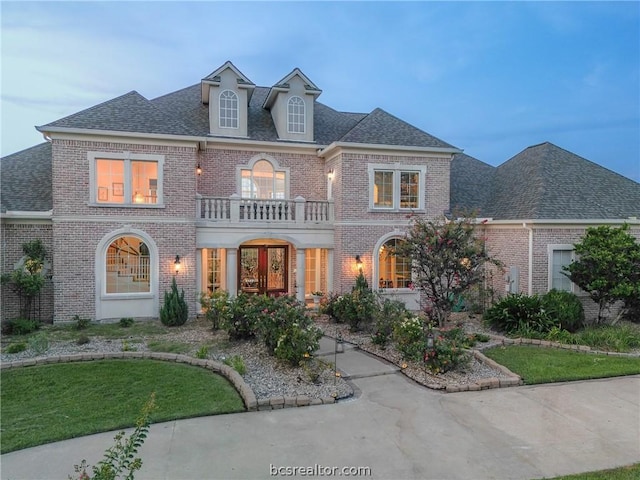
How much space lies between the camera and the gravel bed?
7.04 meters

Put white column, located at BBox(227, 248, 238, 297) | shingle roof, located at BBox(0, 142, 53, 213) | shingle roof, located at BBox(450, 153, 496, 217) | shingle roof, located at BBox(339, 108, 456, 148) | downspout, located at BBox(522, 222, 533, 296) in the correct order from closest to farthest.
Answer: shingle roof, located at BBox(0, 142, 53, 213) < downspout, located at BBox(522, 222, 533, 296) < white column, located at BBox(227, 248, 238, 297) < shingle roof, located at BBox(339, 108, 456, 148) < shingle roof, located at BBox(450, 153, 496, 217)

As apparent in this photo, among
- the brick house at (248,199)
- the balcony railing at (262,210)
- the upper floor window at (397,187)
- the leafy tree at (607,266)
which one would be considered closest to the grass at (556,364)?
the leafy tree at (607,266)

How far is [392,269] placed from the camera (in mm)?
15352

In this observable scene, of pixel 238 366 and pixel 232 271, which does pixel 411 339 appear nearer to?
pixel 238 366

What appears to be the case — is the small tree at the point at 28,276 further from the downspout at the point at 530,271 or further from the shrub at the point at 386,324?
the downspout at the point at 530,271

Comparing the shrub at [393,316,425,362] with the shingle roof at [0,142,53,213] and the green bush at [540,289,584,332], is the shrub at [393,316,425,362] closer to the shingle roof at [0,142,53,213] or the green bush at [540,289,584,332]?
the green bush at [540,289,584,332]

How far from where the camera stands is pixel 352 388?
Result: 7312 mm

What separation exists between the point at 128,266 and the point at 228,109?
7.14 meters

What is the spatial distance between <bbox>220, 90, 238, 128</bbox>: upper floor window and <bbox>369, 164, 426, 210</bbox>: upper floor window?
6.02 m

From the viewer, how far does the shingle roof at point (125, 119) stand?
12406mm

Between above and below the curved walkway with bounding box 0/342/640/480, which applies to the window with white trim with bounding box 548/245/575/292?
above

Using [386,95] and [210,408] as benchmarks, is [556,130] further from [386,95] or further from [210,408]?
[210,408]

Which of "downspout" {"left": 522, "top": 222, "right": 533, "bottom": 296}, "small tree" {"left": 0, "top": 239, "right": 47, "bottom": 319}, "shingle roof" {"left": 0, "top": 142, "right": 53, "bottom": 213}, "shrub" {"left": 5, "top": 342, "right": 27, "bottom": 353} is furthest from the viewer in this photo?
"downspout" {"left": 522, "top": 222, "right": 533, "bottom": 296}

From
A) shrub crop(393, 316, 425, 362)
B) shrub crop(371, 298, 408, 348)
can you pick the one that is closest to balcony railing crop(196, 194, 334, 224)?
shrub crop(371, 298, 408, 348)
